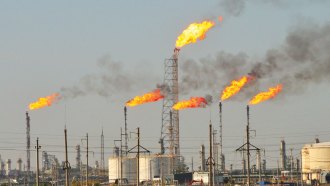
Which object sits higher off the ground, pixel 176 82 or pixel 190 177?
pixel 176 82

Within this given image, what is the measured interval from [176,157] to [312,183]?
178ft

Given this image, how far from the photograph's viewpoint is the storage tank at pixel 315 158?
6781 inches

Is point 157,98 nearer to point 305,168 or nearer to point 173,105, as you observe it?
point 173,105

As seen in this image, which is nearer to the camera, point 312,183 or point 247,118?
point 312,183

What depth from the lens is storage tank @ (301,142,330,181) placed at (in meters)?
172

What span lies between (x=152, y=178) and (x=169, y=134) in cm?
1670

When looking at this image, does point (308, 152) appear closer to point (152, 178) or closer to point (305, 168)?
point (305, 168)

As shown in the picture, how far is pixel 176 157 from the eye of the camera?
7781 inches

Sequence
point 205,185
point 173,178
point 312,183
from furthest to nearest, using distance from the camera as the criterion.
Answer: point 173,178, point 205,185, point 312,183

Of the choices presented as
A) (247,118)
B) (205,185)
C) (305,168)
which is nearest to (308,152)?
(305,168)

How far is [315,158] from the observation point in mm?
174250

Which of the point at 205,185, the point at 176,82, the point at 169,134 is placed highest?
the point at 176,82

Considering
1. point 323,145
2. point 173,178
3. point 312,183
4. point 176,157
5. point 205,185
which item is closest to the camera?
point 312,183

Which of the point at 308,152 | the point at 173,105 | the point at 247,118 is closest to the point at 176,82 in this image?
the point at 173,105
